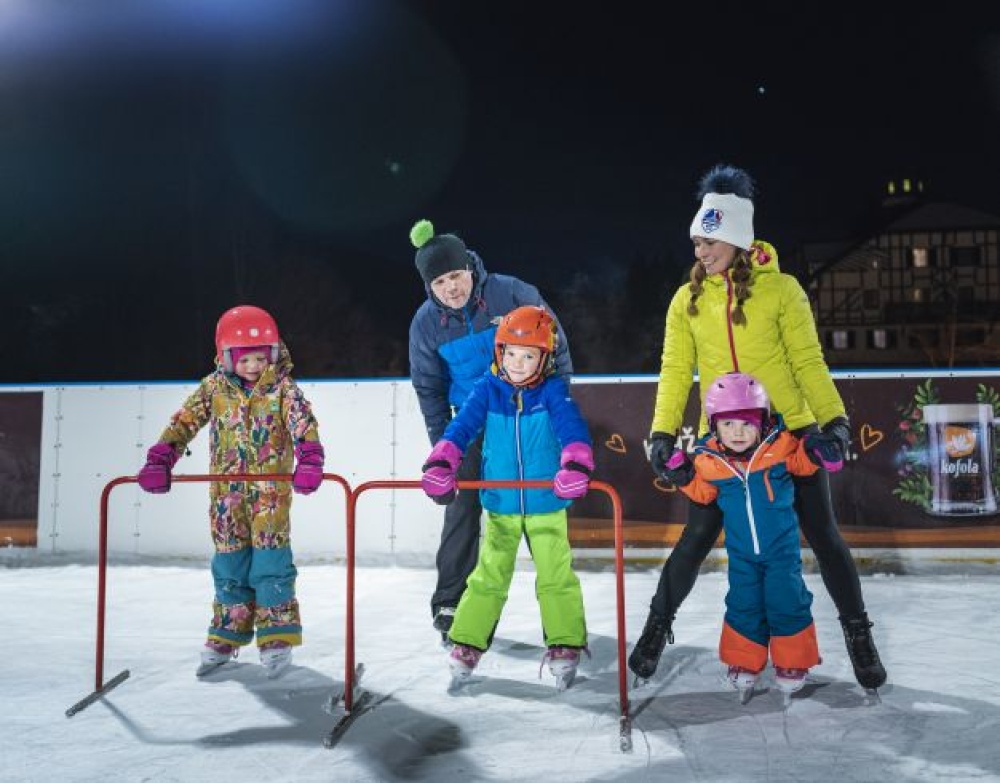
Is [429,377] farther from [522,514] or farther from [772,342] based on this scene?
[772,342]

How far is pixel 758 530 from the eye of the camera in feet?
8.94

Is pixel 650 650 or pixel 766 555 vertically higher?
pixel 766 555

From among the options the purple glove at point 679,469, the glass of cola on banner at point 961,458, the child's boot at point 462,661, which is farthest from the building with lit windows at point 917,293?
the child's boot at point 462,661

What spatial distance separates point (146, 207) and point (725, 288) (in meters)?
29.6

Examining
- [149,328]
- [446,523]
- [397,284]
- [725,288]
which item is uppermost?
[397,284]

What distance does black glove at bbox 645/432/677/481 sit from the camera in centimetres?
281

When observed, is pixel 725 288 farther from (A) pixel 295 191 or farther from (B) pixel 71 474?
(A) pixel 295 191

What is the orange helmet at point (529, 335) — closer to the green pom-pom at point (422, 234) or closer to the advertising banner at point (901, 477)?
the green pom-pom at point (422, 234)

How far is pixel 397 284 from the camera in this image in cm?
3475

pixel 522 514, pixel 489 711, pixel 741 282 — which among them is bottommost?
pixel 489 711

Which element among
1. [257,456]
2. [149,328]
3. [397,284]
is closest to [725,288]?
[257,456]

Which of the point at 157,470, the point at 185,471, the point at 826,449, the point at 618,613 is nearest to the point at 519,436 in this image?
the point at 618,613

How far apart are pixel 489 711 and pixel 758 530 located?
98cm

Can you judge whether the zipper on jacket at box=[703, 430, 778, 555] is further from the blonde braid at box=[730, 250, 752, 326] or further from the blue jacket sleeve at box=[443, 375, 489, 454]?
the blue jacket sleeve at box=[443, 375, 489, 454]
